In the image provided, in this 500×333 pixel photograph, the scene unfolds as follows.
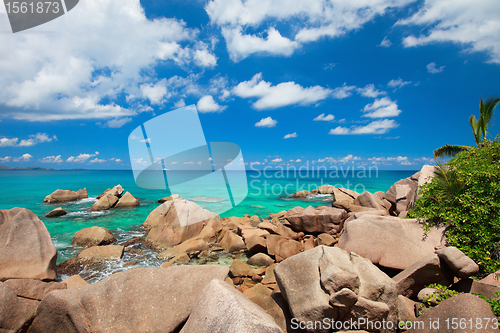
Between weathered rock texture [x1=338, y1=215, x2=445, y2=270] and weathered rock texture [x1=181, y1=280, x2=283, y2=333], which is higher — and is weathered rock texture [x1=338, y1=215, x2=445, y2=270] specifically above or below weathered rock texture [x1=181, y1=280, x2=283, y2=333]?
below

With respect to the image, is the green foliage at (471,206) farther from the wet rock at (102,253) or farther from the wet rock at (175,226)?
the wet rock at (102,253)

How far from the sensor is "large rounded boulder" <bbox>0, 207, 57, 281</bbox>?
18.3 ft

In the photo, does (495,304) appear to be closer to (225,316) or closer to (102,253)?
(225,316)

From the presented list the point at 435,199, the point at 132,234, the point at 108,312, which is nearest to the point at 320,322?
the point at 108,312

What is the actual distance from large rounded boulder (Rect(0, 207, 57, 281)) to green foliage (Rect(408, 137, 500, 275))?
10.5m

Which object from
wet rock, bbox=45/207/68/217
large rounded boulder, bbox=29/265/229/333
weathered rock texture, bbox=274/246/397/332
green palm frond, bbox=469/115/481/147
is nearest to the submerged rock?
wet rock, bbox=45/207/68/217

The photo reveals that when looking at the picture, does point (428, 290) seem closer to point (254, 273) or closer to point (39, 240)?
point (254, 273)

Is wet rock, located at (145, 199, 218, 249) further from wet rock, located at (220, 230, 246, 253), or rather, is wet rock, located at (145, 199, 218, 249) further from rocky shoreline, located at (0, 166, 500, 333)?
rocky shoreline, located at (0, 166, 500, 333)

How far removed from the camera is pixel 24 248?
5875mm

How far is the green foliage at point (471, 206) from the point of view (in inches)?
212

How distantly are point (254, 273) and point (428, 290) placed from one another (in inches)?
193

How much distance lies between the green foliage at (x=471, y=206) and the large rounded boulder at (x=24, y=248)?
10.5 meters

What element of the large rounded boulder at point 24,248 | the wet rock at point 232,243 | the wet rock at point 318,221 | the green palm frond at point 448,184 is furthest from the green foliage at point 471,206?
the large rounded boulder at point 24,248

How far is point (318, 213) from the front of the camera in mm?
10695
